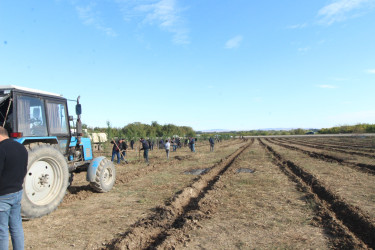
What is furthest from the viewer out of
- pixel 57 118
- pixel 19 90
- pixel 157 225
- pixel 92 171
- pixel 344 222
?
pixel 92 171

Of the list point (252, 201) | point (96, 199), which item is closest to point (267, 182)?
point (252, 201)

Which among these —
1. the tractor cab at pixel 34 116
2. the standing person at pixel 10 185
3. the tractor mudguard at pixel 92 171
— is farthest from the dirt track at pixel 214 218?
the tractor cab at pixel 34 116

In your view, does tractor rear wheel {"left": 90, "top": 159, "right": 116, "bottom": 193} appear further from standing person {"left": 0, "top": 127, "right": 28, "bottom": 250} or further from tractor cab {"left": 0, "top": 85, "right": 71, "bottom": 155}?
standing person {"left": 0, "top": 127, "right": 28, "bottom": 250}

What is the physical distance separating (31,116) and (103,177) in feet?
8.83

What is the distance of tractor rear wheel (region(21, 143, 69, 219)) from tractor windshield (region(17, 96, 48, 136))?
1.32ft

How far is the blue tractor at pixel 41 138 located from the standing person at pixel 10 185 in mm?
1522

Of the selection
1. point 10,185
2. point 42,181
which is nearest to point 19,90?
point 42,181

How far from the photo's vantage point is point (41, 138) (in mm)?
5492

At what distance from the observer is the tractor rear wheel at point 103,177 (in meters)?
7.02

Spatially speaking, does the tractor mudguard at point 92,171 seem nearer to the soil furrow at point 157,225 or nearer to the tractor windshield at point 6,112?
the soil furrow at point 157,225

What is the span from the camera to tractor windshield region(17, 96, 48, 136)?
525 cm

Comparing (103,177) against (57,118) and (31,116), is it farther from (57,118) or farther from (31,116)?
(31,116)

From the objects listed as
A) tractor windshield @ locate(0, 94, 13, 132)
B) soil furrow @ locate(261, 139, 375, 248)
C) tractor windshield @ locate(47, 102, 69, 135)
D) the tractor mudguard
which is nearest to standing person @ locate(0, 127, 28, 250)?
tractor windshield @ locate(0, 94, 13, 132)

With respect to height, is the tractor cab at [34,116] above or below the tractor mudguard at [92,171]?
above
